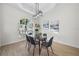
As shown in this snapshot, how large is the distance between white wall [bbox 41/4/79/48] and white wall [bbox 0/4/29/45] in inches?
17.8

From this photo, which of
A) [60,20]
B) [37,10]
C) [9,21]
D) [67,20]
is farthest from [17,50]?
[67,20]

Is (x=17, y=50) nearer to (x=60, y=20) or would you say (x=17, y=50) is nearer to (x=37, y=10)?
(x=37, y=10)

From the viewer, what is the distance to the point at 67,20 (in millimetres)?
1783

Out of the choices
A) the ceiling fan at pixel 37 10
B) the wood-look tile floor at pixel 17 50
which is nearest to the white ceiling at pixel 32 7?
the ceiling fan at pixel 37 10

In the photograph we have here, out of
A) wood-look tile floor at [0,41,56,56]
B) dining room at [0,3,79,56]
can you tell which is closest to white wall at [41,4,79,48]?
dining room at [0,3,79,56]

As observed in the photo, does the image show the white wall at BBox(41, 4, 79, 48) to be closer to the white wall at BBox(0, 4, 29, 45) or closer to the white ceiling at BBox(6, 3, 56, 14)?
the white ceiling at BBox(6, 3, 56, 14)

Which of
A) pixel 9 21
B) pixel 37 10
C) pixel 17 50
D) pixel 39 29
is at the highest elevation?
pixel 37 10

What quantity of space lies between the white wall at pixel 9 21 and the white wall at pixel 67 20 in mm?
451

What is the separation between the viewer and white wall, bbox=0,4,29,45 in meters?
1.74

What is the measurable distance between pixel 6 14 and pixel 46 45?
0.88m

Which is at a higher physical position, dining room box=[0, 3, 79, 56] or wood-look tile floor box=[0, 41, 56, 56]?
dining room box=[0, 3, 79, 56]

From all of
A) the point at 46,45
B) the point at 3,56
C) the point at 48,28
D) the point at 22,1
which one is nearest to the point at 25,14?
the point at 22,1

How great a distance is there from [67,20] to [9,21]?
1006 mm

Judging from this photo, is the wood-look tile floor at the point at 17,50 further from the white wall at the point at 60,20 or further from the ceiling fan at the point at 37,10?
the ceiling fan at the point at 37,10
